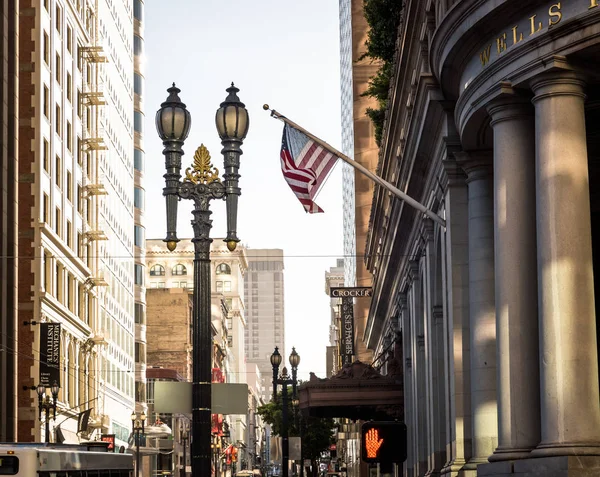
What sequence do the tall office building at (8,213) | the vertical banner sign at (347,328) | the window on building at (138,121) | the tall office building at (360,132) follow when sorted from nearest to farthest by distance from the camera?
1. the tall office building at (8,213)
2. the tall office building at (360,132)
3. the vertical banner sign at (347,328)
4. the window on building at (138,121)

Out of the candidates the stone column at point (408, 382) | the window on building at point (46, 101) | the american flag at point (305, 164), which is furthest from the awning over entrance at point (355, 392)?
the window on building at point (46, 101)

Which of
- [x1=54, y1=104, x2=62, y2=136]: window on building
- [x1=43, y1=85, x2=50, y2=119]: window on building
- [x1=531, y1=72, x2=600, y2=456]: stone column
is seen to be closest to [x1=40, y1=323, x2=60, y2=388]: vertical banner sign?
[x1=43, y1=85, x2=50, y2=119]: window on building

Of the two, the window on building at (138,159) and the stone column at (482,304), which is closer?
the stone column at (482,304)

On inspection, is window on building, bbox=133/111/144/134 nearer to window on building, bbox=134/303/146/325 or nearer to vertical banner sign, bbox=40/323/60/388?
window on building, bbox=134/303/146/325

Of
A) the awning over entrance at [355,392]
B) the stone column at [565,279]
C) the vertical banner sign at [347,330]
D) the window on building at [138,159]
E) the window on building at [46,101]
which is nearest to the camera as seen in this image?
the stone column at [565,279]

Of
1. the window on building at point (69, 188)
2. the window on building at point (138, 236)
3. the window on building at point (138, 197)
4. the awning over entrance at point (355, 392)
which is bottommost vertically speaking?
the awning over entrance at point (355, 392)

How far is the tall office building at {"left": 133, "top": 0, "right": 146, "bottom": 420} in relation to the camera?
440 feet

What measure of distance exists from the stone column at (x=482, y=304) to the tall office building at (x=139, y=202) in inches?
4150

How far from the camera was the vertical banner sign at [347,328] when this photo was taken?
339ft

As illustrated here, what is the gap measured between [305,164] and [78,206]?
67.6 m

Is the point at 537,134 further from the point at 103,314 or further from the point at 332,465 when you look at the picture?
the point at 332,465

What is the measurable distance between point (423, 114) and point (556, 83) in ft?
33.9

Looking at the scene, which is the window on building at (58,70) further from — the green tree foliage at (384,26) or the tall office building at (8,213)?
the green tree foliage at (384,26)

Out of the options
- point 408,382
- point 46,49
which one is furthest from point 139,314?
point 408,382
